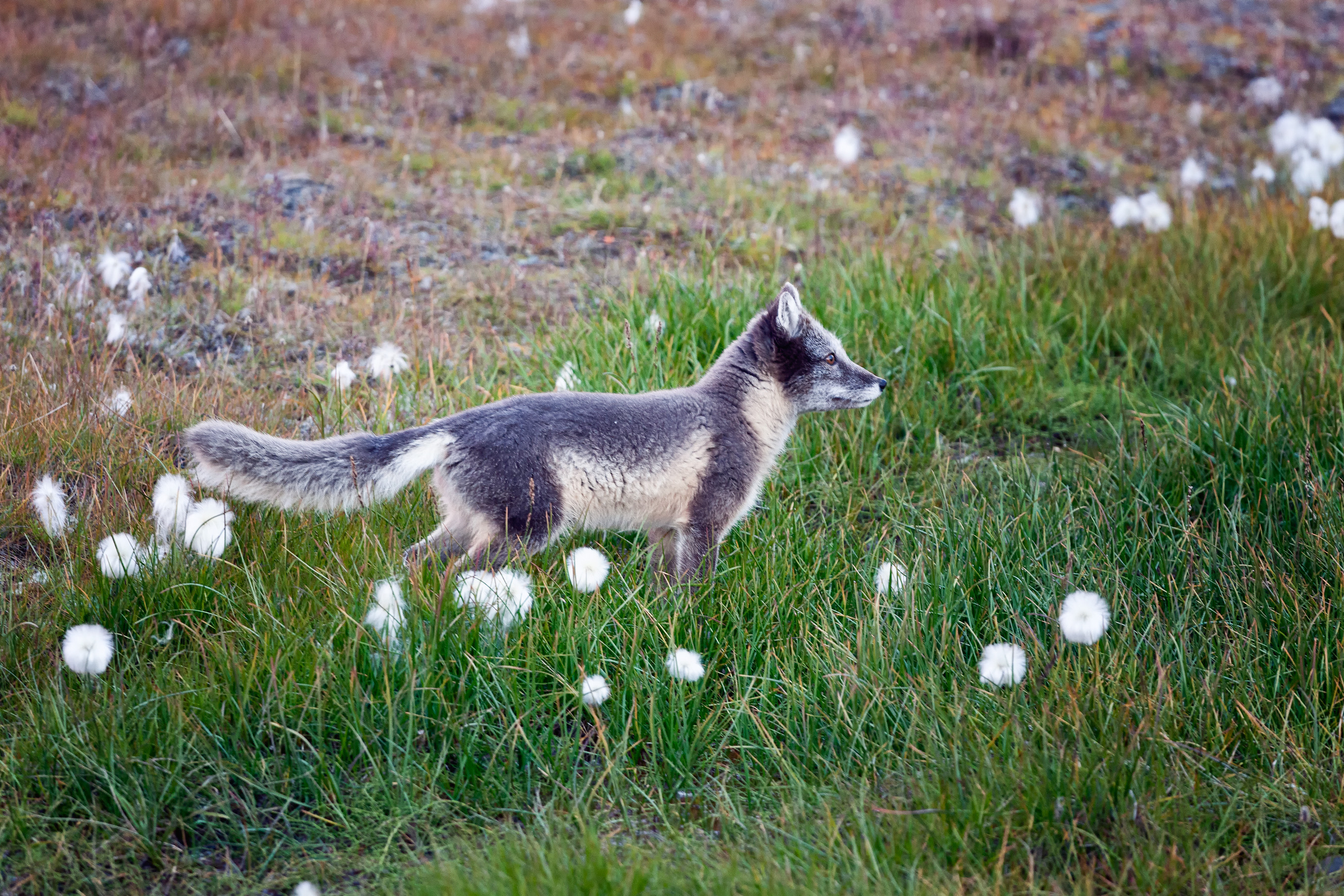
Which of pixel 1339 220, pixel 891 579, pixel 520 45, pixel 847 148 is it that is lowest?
pixel 891 579

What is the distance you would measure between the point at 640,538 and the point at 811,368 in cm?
129

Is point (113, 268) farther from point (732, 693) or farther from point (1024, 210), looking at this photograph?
point (1024, 210)

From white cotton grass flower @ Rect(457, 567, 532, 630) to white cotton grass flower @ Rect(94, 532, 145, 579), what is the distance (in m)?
1.40

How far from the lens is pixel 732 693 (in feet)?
15.1

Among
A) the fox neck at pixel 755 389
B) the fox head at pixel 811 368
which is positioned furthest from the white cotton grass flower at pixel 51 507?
the fox head at pixel 811 368

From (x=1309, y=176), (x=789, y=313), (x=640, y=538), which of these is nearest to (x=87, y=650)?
(x=640, y=538)

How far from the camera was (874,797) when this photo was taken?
383cm

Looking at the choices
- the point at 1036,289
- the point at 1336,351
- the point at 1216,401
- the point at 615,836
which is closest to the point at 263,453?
the point at 615,836

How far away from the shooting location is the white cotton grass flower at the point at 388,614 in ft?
13.5

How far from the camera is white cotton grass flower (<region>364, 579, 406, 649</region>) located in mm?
4113

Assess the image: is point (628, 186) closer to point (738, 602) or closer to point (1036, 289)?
point (1036, 289)

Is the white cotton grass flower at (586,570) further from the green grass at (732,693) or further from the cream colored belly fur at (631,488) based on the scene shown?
the cream colored belly fur at (631,488)

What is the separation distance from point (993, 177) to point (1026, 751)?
8.75m

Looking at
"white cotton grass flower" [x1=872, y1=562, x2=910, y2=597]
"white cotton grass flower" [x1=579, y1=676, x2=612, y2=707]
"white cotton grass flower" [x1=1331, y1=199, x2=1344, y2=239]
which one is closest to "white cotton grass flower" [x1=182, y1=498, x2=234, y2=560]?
"white cotton grass flower" [x1=579, y1=676, x2=612, y2=707]
